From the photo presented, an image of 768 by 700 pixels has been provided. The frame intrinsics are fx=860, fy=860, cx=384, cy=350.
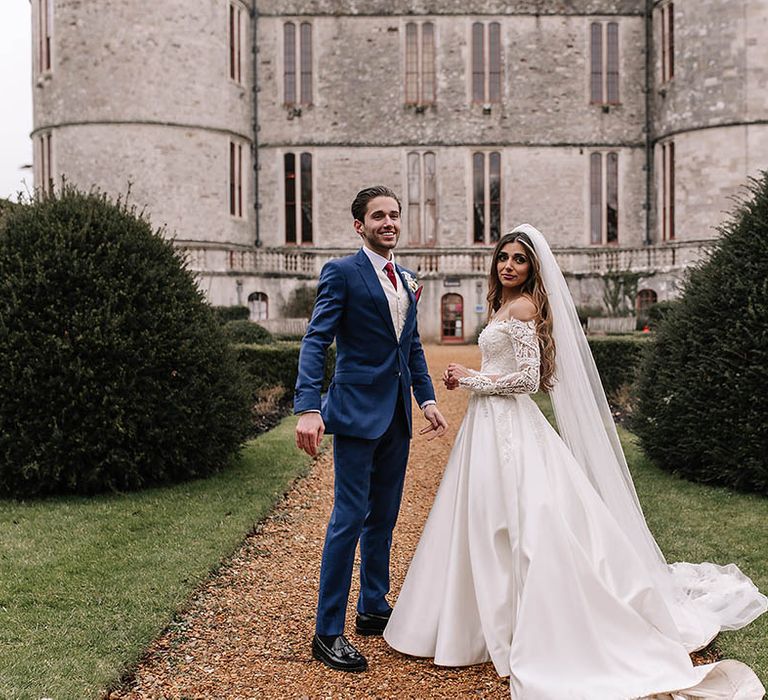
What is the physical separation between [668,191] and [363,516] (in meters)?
21.7

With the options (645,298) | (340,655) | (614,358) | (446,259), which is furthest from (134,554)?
(645,298)

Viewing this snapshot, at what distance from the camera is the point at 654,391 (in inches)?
270

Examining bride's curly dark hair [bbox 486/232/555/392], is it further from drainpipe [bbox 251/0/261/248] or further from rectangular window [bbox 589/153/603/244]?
rectangular window [bbox 589/153/603/244]

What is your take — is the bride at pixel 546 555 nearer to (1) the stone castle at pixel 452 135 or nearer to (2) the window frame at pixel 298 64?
(1) the stone castle at pixel 452 135

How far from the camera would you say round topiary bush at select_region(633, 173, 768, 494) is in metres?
6.06

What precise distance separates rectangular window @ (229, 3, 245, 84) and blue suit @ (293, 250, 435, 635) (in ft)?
68.3

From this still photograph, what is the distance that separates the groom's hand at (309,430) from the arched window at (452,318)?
19512 millimetres

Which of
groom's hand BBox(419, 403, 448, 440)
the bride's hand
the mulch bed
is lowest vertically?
the mulch bed

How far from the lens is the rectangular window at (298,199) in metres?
24.1

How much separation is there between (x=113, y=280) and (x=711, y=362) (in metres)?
4.42

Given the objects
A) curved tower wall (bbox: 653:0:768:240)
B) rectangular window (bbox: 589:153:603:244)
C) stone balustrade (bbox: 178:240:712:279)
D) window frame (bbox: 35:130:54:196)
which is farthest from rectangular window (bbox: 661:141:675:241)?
window frame (bbox: 35:130:54:196)

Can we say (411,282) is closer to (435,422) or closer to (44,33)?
(435,422)

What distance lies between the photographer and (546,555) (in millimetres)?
A: 3213

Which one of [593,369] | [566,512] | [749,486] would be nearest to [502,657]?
[566,512]
